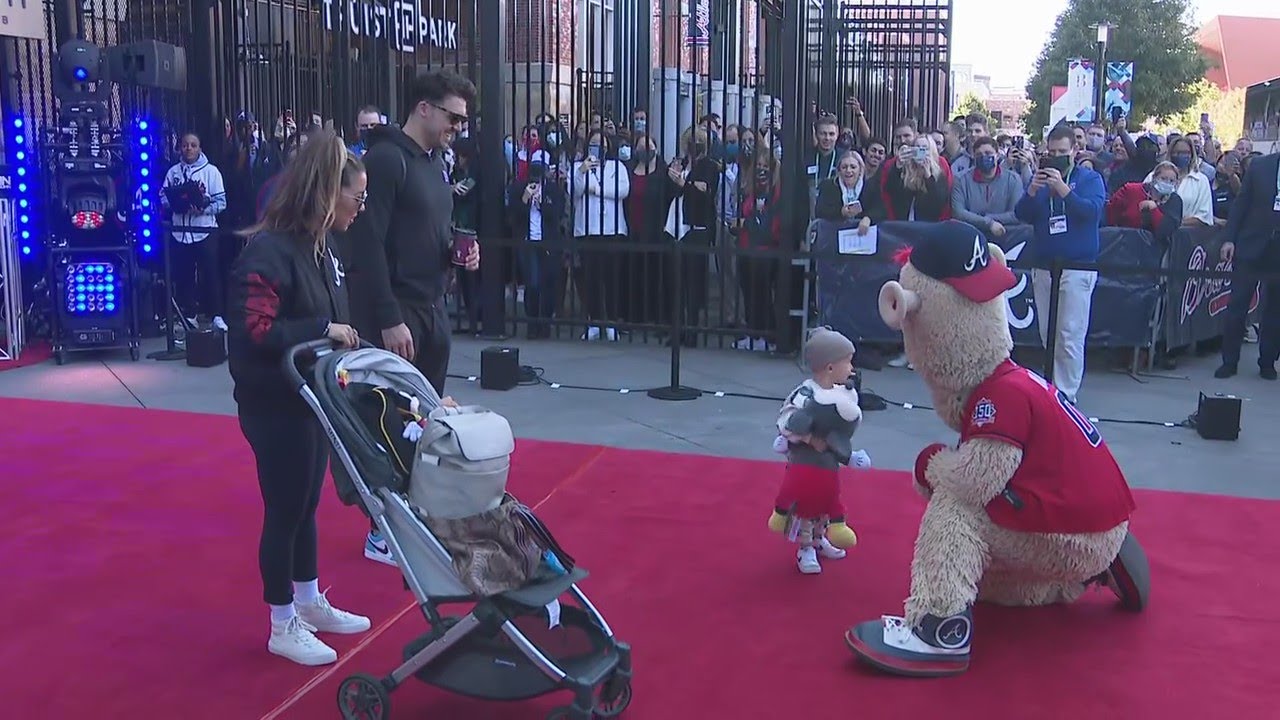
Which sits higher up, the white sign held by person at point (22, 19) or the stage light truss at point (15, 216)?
the white sign held by person at point (22, 19)

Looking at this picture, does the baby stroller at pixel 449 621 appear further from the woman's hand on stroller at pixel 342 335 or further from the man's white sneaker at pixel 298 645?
the man's white sneaker at pixel 298 645

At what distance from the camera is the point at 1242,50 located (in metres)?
62.9

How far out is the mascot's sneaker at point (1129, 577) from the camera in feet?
14.7

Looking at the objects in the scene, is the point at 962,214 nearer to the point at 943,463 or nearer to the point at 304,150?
the point at 943,463

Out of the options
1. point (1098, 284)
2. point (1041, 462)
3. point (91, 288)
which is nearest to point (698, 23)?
point (1098, 284)

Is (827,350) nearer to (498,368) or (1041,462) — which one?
(1041,462)

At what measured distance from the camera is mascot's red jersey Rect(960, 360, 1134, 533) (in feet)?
13.4

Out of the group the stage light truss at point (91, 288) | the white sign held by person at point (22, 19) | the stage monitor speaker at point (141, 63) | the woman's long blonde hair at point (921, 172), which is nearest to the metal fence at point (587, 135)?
the white sign held by person at point (22, 19)

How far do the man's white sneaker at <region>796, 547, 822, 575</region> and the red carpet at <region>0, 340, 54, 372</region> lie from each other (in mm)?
6987

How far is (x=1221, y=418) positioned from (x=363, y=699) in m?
5.81

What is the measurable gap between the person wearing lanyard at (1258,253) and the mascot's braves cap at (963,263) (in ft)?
20.7

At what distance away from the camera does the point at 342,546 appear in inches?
205

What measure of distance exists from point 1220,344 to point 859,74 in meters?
6.81

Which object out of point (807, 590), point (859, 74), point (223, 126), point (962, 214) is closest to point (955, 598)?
point (807, 590)
